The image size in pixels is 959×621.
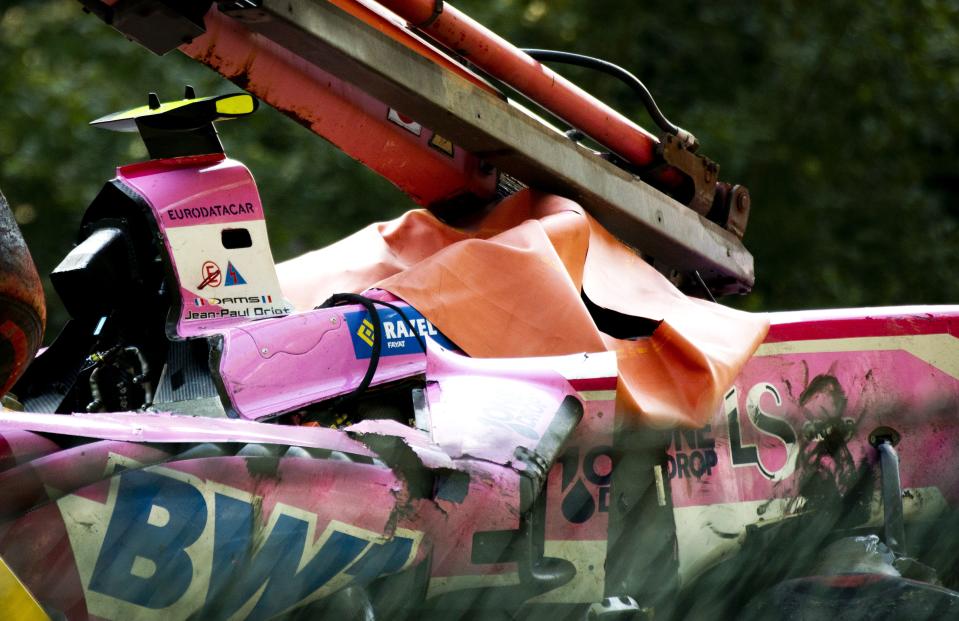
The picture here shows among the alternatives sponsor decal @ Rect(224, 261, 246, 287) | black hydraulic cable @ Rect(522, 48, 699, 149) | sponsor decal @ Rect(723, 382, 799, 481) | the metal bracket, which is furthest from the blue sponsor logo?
black hydraulic cable @ Rect(522, 48, 699, 149)

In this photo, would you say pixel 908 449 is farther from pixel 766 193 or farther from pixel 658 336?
pixel 766 193

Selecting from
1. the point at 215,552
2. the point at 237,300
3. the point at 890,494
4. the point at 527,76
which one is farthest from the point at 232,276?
the point at 890,494

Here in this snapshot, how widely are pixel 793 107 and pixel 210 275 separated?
6993mm

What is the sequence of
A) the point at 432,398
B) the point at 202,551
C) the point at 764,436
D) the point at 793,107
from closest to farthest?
1. the point at 202,551
2. the point at 432,398
3. the point at 764,436
4. the point at 793,107

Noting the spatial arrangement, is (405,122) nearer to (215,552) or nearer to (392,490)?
(392,490)

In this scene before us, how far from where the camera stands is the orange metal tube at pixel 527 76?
10.7 ft

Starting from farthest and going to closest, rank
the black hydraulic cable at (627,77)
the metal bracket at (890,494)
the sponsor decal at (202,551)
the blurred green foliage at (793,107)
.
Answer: the blurred green foliage at (793,107)
the black hydraulic cable at (627,77)
the metal bracket at (890,494)
the sponsor decal at (202,551)

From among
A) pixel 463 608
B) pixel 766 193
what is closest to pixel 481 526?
pixel 463 608

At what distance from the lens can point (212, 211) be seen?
276cm

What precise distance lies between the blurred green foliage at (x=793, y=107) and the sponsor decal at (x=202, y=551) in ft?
20.3

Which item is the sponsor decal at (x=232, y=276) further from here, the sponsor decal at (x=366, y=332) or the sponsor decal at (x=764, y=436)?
the sponsor decal at (x=764, y=436)

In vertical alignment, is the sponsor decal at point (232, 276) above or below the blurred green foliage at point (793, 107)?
below

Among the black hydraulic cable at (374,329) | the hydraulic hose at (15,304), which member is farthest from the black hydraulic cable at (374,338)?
the hydraulic hose at (15,304)

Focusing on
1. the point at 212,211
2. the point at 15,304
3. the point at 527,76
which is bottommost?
the point at 15,304
